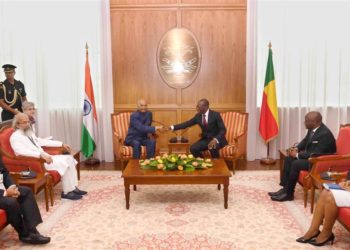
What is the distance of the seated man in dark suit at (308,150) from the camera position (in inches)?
218

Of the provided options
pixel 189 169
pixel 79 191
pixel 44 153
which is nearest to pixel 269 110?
pixel 189 169

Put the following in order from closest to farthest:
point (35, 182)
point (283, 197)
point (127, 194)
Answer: point (35, 182)
point (127, 194)
point (283, 197)

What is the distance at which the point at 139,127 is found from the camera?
718cm

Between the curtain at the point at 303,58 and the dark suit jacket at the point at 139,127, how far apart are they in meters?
2.07

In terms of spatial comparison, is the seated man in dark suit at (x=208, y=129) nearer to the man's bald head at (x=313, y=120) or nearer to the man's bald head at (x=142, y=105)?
the man's bald head at (x=142, y=105)

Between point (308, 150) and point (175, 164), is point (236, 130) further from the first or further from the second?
point (175, 164)

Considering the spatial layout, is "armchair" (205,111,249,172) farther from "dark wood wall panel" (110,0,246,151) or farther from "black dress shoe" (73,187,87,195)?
"black dress shoe" (73,187,87,195)

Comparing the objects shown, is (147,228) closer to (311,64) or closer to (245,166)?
(245,166)

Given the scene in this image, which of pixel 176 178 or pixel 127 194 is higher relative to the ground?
pixel 176 178

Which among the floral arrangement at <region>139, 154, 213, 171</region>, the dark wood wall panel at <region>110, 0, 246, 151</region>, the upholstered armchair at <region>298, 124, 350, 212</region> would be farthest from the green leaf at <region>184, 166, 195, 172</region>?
the dark wood wall panel at <region>110, 0, 246, 151</region>

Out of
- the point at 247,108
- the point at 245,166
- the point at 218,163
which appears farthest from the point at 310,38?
the point at 218,163

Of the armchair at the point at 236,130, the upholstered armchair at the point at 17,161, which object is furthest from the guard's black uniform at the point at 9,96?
the armchair at the point at 236,130

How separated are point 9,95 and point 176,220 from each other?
386 cm

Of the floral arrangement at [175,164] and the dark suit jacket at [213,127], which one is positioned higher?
the dark suit jacket at [213,127]
